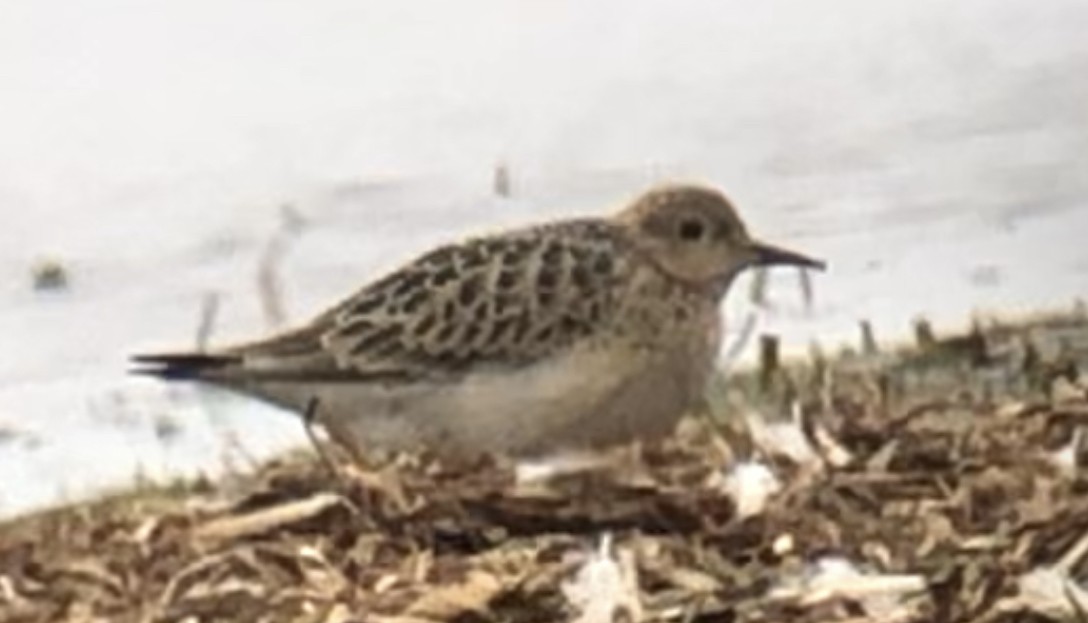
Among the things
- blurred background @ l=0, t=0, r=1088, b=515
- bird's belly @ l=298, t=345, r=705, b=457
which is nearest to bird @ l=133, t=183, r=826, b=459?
Result: bird's belly @ l=298, t=345, r=705, b=457

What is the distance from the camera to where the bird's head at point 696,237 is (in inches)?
108

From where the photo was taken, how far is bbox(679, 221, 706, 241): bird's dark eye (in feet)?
9.02

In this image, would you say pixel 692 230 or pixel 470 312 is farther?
pixel 692 230

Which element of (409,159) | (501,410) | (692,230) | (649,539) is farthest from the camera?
(409,159)

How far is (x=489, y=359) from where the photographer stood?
2.64m

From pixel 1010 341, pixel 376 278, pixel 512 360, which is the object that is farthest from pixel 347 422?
pixel 1010 341

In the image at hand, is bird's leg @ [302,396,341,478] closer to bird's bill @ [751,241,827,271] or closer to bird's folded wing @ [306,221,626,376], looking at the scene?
bird's folded wing @ [306,221,626,376]

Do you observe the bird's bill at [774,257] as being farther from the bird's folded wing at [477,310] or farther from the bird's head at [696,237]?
the bird's folded wing at [477,310]

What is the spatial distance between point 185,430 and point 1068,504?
0.82 meters

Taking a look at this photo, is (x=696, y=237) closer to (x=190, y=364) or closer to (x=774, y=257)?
(x=774, y=257)

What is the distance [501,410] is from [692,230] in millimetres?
229

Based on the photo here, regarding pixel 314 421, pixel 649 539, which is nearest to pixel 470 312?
pixel 314 421

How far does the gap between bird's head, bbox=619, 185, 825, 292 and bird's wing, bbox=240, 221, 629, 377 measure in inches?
2.2

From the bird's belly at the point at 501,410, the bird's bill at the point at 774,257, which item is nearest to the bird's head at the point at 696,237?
the bird's bill at the point at 774,257
